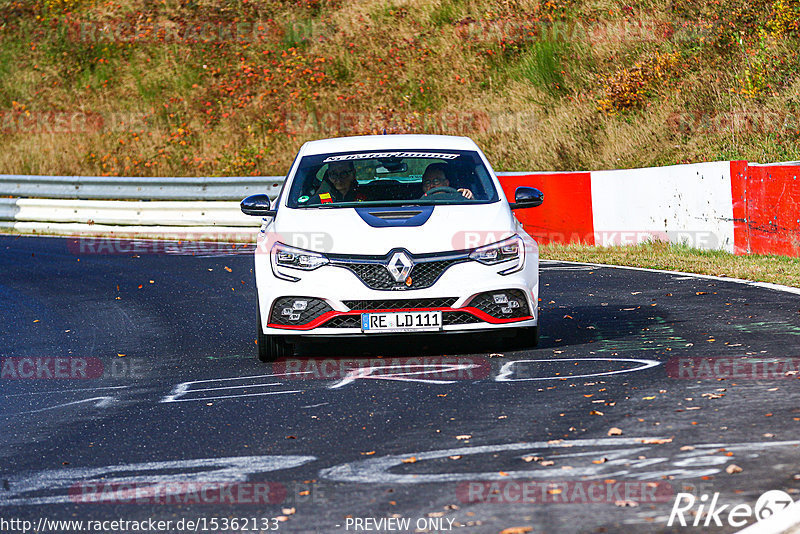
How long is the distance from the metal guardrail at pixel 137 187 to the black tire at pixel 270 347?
1373cm

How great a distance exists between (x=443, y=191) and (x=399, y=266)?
132 cm

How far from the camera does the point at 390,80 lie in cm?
3341

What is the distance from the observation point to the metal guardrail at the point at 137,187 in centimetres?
2346

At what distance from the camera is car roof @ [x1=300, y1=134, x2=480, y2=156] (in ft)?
34.0

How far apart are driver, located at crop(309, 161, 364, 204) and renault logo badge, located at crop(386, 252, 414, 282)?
128 centimetres

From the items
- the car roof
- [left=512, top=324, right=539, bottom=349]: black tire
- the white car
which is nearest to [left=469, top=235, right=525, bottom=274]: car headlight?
the white car

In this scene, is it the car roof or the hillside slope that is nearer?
the car roof

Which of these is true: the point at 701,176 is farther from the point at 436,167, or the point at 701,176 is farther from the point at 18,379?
the point at 18,379

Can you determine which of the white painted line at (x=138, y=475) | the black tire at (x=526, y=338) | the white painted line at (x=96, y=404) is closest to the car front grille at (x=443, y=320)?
the black tire at (x=526, y=338)
